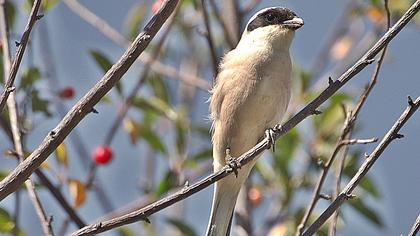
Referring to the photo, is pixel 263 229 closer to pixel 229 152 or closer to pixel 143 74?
pixel 229 152

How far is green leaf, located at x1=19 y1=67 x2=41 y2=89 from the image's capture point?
147 inches

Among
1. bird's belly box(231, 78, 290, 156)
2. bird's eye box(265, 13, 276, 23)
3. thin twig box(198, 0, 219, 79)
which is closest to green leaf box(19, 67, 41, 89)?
thin twig box(198, 0, 219, 79)

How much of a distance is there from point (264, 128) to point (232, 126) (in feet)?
0.57

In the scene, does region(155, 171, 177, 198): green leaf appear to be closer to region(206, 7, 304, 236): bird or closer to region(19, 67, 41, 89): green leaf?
region(206, 7, 304, 236): bird

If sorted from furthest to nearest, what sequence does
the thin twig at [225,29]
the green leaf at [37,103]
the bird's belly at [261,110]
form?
the thin twig at [225,29] < the bird's belly at [261,110] < the green leaf at [37,103]

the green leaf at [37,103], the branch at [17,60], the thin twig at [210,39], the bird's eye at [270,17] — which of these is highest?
the bird's eye at [270,17]

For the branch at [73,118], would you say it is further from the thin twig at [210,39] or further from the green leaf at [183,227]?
the green leaf at [183,227]

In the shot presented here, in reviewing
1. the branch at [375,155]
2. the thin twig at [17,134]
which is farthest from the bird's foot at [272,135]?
the thin twig at [17,134]

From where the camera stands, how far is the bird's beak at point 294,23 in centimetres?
404

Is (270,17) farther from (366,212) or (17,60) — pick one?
(17,60)

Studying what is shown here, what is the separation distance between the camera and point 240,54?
403 centimetres

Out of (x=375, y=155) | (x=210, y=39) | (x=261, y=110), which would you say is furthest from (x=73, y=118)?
(x=210, y=39)

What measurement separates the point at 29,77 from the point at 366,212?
2.00m

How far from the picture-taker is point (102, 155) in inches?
161
